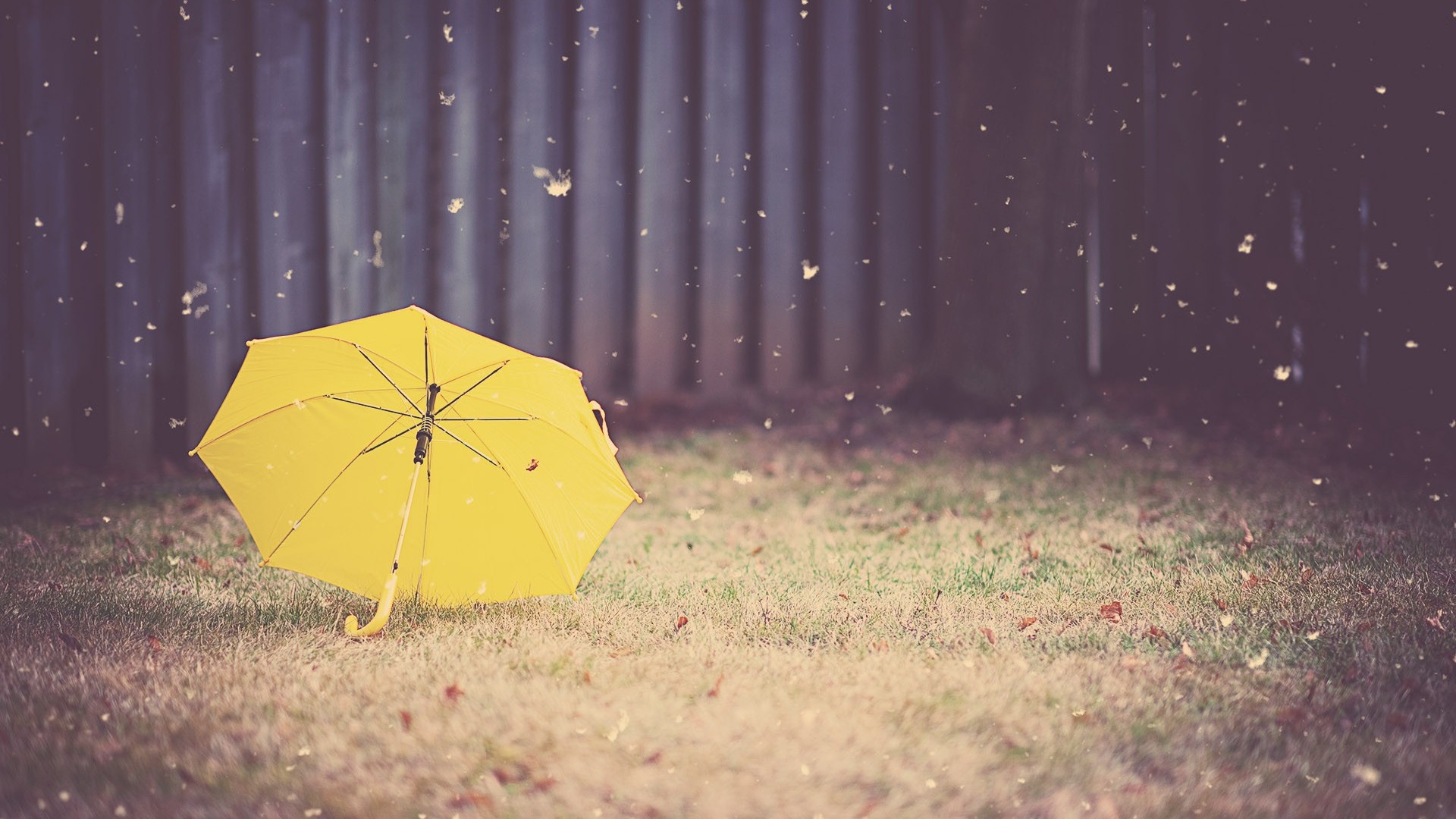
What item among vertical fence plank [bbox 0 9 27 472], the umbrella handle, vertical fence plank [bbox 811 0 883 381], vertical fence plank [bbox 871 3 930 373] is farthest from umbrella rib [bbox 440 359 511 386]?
vertical fence plank [bbox 871 3 930 373]

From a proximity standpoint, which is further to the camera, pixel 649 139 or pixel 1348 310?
pixel 649 139

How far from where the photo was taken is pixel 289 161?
505 centimetres

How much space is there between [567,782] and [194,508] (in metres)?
2.89

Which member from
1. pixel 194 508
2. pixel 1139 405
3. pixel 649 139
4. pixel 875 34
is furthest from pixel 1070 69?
pixel 194 508

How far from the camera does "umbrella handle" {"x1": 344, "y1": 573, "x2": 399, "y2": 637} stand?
2.80 m

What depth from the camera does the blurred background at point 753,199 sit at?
15.6ft

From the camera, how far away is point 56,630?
2.90 m

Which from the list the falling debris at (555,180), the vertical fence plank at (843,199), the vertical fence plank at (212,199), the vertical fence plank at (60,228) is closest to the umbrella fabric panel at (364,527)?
the vertical fence plank at (212,199)

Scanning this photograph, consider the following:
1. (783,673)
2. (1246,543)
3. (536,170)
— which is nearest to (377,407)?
(783,673)

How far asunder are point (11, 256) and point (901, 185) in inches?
174

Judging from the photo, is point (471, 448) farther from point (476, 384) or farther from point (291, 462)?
point (291, 462)

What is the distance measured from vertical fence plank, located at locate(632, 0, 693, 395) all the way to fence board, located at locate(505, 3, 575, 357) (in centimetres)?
42

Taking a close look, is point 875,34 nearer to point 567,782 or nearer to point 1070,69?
point 1070,69

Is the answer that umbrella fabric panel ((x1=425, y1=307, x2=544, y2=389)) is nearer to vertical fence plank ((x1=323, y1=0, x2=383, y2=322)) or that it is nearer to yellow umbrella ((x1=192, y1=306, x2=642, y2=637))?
yellow umbrella ((x1=192, y1=306, x2=642, y2=637))
